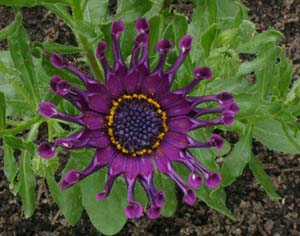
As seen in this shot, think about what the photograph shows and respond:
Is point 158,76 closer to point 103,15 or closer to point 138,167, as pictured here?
point 138,167

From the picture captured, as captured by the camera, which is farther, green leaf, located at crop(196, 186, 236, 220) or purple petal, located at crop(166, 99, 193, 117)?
green leaf, located at crop(196, 186, 236, 220)

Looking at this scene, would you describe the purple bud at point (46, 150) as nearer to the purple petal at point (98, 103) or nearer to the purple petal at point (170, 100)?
the purple petal at point (98, 103)

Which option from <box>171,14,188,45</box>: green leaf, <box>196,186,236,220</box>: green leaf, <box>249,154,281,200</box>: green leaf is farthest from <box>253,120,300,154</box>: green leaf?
<box>171,14,188,45</box>: green leaf

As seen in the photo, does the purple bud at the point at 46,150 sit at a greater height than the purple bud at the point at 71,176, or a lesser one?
greater

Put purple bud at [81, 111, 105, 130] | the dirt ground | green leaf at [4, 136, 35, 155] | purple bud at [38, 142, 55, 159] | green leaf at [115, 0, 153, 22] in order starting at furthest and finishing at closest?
the dirt ground
green leaf at [115, 0, 153, 22]
green leaf at [4, 136, 35, 155]
purple bud at [81, 111, 105, 130]
purple bud at [38, 142, 55, 159]

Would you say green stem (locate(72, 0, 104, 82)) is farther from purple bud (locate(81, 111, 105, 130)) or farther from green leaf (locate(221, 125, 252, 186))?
green leaf (locate(221, 125, 252, 186))

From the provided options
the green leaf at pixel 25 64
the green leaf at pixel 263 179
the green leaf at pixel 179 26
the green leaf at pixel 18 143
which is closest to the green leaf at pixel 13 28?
the green leaf at pixel 25 64

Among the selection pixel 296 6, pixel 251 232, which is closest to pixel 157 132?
pixel 251 232

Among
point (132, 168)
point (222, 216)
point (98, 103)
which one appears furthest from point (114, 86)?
point (222, 216)
